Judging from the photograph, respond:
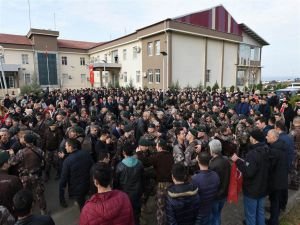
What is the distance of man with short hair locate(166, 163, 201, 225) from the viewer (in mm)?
2746

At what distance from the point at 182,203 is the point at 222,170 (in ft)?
3.41

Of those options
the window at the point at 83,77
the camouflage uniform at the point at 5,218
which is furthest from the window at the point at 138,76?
the camouflage uniform at the point at 5,218

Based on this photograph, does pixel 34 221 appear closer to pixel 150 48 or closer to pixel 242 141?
pixel 242 141

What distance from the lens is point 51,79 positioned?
39562 mm

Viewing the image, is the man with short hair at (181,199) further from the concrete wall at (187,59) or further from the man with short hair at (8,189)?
the concrete wall at (187,59)

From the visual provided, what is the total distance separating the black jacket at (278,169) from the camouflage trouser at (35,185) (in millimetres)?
4278

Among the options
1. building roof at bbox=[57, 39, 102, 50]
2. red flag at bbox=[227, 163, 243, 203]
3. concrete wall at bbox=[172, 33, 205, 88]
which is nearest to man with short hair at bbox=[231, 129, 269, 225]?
red flag at bbox=[227, 163, 243, 203]

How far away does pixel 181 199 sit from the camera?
2744 mm

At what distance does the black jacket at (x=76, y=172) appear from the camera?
3.86m

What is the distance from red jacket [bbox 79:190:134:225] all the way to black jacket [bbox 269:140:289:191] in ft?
9.10

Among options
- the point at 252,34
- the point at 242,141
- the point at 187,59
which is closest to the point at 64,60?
the point at 187,59

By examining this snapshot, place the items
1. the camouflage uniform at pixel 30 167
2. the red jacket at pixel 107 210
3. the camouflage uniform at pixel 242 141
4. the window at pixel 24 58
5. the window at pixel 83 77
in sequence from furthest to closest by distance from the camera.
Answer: the window at pixel 83 77
the window at pixel 24 58
the camouflage uniform at pixel 242 141
the camouflage uniform at pixel 30 167
the red jacket at pixel 107 210

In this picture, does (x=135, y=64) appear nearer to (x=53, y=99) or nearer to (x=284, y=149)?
(x=53, y=99)

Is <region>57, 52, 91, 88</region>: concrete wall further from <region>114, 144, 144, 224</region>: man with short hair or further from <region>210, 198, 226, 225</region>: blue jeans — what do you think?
<region>210, 198, 226, 225</region>: blue jeans
